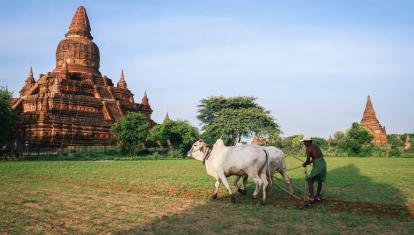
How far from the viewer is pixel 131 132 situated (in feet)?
129

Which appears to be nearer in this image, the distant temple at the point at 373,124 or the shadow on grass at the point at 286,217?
the shadow on grass at the point at 286,217

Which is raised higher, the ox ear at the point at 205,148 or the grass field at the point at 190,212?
the ox ear at the point at 205,148

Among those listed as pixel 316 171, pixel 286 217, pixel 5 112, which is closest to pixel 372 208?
pixel 316 171

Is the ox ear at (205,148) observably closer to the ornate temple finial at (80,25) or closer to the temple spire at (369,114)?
the ornate temple finial at (80,25)

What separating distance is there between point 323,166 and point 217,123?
131 ft

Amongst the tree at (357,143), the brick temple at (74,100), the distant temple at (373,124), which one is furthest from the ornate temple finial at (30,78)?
the distant temple at (373,124)

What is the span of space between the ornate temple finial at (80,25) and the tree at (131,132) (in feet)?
76.2

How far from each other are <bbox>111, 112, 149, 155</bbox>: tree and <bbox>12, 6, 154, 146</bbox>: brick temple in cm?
558

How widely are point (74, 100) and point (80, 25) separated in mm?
16181

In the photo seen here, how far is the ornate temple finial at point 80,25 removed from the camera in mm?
56938

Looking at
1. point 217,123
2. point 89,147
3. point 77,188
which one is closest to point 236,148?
point 77,188

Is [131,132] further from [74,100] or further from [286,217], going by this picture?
[286,217]

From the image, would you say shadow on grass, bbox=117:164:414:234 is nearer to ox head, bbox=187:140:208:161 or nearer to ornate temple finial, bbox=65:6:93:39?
ox head, bbox=187:140:208:161

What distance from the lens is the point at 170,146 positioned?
45.8 meters
